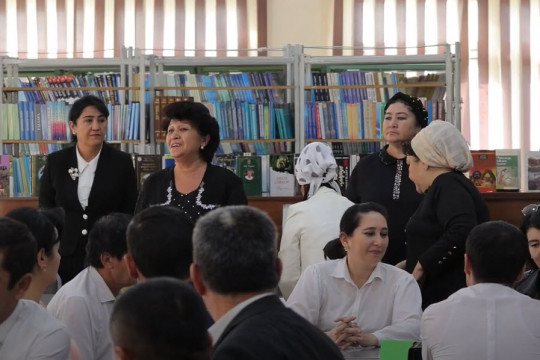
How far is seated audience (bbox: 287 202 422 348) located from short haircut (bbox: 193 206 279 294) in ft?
5.27

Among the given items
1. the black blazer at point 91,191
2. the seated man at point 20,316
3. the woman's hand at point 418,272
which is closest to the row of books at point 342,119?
the black blazer at point 91,191

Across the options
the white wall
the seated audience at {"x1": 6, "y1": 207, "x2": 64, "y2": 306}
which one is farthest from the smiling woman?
the white wall

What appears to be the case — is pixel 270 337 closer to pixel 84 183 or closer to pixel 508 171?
pixel 84 183

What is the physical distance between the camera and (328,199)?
4.45 metres

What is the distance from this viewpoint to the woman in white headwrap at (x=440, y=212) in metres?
3.81

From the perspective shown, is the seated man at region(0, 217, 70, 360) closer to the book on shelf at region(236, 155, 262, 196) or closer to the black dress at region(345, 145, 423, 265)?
the black dress at region(345, 145, 423, 265)

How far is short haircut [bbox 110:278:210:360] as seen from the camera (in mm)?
1571

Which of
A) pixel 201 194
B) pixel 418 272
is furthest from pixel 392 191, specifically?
pixel 201 194

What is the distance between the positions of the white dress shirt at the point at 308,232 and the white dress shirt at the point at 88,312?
1499 mm

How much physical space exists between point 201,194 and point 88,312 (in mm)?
1282

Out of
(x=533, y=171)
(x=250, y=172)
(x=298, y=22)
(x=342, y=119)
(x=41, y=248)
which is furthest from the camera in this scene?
(x=298, y=22)

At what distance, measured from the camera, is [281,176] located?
6.48 meters

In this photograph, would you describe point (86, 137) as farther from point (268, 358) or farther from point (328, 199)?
point (268, 358)

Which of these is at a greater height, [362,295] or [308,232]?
[308,232]
